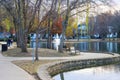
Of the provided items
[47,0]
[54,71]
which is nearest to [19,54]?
[47,0]

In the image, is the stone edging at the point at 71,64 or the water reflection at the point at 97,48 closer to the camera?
the stone edging at the point at 71,64

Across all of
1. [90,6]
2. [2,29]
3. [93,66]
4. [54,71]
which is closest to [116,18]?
[2,29]

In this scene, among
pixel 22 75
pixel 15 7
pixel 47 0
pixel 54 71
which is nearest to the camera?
pixel 22 75

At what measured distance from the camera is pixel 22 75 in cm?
1641

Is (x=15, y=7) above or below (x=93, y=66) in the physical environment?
above

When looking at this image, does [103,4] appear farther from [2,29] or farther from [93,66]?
[2,29]

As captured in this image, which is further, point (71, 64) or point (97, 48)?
point (97, 48)

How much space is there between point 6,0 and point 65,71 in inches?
543

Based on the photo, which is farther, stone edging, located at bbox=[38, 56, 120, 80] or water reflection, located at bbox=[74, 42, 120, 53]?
water reflection, located at bbox=[74, 42, 120, 53]

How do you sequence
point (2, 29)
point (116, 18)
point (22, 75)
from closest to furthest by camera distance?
1. point (22, 75)
2. point (2, 29)
3. point (116, 18)

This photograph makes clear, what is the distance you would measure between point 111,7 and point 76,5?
3491 mm

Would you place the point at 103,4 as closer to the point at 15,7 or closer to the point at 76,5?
the point at 76,5

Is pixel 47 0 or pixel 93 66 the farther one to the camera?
pixel 47 0

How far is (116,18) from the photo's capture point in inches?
4424
